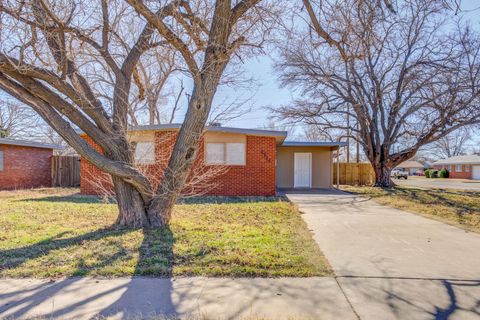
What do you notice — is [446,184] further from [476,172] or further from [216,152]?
[216,152]

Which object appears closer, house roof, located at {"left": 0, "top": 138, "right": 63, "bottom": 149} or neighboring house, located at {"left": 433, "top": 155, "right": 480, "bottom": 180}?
house roof, located at {"left": 0, "top": 138, "right": 63, "bottom": 149}

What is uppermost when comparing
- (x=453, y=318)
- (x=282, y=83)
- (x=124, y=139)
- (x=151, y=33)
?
(x=282, y=83)

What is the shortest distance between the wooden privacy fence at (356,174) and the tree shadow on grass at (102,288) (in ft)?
62.7

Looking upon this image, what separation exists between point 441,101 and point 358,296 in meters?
17.2

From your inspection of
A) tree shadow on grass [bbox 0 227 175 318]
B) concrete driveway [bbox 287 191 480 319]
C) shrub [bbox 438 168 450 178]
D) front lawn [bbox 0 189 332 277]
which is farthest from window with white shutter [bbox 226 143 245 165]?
shrub [bbox 438 168 450 178]

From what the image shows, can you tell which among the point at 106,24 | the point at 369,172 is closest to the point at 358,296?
the point at 106,24

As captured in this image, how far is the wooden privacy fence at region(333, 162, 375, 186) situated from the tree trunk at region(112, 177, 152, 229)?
1807cm

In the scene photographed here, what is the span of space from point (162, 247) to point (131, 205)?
169 cm

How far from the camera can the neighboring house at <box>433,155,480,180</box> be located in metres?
39.5

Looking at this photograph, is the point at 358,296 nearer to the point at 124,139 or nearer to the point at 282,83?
the point at 124,139

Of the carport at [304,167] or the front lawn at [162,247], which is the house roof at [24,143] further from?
the carport at [304,167]

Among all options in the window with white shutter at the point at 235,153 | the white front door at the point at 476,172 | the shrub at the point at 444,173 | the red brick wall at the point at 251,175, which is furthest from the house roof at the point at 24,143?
the white front door at the point at 476,172

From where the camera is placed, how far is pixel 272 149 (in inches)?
486

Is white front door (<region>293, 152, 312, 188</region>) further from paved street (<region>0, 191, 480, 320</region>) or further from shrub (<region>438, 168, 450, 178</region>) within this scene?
shrub (<region>438, 168, 450, 178</region>)
